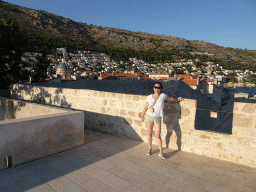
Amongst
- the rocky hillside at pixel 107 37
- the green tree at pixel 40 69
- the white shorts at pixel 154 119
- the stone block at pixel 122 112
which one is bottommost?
the stone block at pixel 122 112

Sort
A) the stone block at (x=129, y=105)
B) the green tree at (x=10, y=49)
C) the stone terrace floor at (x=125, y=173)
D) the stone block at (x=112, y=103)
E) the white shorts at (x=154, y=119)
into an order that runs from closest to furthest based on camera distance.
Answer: the stone terrace floor at (x=125, y=173) → the white shorts at (x=154, y=119) → the stone block at (x=129, y=105) → the stone block at (x=112, y=103) → the green tree at (x=10, y=49)

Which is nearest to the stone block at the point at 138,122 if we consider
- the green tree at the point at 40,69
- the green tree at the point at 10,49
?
the green tree at the point at 10,49

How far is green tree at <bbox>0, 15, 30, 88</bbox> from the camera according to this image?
9.78m

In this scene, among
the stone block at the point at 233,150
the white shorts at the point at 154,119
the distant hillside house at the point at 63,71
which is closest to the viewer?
the stone block at the point at 233,150

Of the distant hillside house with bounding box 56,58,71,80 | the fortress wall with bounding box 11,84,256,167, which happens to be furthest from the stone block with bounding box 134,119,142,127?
the distant hillside house with bounding box 56,58,71,80

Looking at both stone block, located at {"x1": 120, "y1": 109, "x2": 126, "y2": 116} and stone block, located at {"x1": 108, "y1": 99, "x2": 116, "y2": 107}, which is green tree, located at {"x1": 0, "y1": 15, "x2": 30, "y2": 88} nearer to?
stone block, located at {"x1": 108, "y1": 99, "x2": 116, "y2": 107}

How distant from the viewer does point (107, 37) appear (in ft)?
409

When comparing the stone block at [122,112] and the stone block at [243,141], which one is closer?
the stone block at [243,141]

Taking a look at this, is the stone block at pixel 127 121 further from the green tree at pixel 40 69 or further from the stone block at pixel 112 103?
the green tree at pixel 40 69

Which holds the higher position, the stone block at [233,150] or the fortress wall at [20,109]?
the fortress wall at [20,109]

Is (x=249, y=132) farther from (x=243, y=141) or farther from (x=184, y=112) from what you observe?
(x=184, y=112)

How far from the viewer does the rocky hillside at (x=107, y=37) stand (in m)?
92.5

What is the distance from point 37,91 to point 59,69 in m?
31.1

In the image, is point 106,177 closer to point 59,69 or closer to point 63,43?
point 59,69
